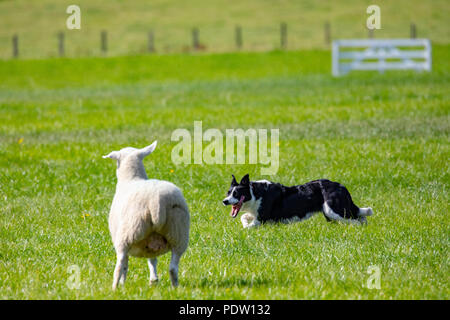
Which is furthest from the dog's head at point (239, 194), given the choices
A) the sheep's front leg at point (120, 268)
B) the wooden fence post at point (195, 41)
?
the wooden fence post at point (195, 41)

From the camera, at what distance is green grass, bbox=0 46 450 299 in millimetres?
6574

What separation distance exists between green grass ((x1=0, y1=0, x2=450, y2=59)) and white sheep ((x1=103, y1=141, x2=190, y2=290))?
49006mm

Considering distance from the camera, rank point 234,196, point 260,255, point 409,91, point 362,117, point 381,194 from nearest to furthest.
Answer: point 260,255 < point 234,196 < point 381,194 < point 362,117 < point 409,91

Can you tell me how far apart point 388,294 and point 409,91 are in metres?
18.2

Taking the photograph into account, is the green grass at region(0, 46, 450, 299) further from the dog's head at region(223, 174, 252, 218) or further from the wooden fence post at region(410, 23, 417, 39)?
the wooden fence post at region(410, 23, 417, 39)

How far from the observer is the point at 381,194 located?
1081 centimetres

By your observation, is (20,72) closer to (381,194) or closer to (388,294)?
(381,194)

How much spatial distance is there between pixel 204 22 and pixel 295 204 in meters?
63.7

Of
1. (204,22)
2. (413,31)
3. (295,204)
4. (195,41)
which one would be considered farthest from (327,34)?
(295,204)

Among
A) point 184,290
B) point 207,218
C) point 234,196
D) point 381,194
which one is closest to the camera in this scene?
point 184,290

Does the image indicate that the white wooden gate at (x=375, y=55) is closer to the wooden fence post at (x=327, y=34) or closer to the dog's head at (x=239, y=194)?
the wooden fence post at (x=327, y=34)

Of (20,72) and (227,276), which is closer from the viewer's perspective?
(227,276)

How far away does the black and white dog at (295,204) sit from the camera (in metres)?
8.89

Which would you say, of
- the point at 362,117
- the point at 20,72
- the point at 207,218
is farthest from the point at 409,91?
the point at 20,72
